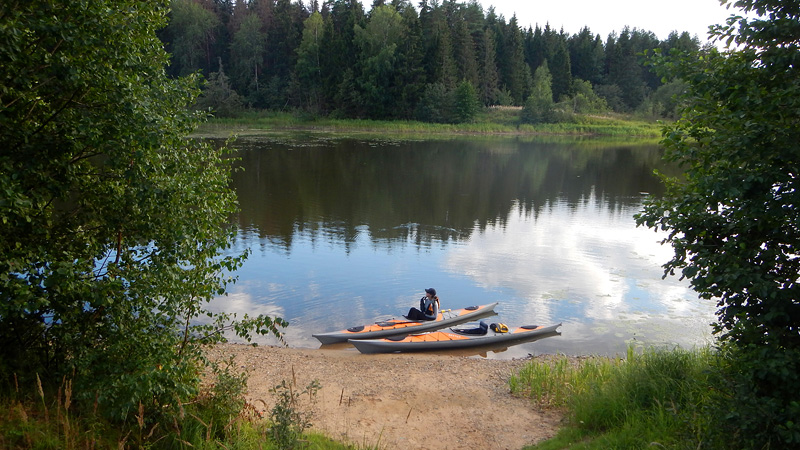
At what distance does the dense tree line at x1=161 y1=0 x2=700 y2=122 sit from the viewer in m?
68.0

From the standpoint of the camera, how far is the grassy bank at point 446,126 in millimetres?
65250

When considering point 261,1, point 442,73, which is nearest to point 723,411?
point 442,73

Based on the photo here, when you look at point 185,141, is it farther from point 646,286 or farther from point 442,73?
point 442,73

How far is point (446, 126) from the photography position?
6669 centimetres

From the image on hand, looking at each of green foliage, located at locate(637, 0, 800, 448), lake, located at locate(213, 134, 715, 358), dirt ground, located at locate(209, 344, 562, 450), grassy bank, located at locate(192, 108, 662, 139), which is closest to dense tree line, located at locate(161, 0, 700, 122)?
grassy bank, located at locate(192, 108, 662, 139)

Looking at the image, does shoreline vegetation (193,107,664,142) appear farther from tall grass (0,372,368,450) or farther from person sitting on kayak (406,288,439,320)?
tall grass (0,372,368,450)

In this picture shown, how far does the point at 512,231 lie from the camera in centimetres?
2352

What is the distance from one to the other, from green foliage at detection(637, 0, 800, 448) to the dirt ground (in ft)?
10.8

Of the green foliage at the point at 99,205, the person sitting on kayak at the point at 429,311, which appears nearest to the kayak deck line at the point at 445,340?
the person sitting on kayak at the point at 429,311

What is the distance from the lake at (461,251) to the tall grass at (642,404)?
6.74 ft

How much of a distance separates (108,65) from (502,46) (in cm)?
8230

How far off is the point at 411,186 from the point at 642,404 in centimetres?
2494

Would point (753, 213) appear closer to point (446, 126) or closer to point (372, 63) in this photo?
point (446, 126)

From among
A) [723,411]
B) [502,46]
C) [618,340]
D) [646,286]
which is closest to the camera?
[723,411]
